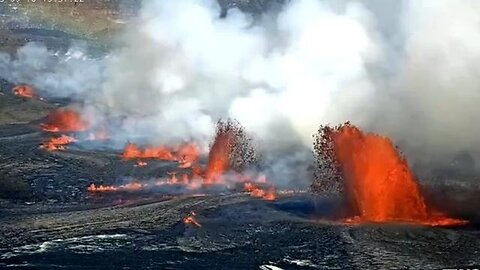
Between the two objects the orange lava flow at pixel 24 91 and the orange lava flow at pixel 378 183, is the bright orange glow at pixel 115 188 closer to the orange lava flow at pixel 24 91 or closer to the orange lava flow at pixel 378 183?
the orange lava flow at pixel 378 183

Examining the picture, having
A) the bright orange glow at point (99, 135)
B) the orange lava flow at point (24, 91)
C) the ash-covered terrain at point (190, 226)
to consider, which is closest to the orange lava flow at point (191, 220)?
the ash-covered terrain at point (190, 226)

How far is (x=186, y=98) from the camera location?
5462 centimetres

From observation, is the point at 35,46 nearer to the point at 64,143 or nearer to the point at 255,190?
the point at 64,143

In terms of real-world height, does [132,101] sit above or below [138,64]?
below

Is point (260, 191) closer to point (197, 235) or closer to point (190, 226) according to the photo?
point (190, 226)

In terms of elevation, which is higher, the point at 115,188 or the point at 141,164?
the point at 141,164

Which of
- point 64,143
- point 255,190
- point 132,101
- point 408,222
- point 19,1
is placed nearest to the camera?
point 408,222

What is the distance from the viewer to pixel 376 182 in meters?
31.5

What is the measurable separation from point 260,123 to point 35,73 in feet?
156

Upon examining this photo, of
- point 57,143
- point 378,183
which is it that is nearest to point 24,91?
point 57,143

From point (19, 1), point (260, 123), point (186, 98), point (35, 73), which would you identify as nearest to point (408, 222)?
point (260, 123)

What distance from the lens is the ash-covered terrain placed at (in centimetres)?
2312

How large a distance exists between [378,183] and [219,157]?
37.4ft

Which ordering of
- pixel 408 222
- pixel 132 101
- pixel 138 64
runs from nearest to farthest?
pixel 408 222, pixel 132 101, pixel 138 64
